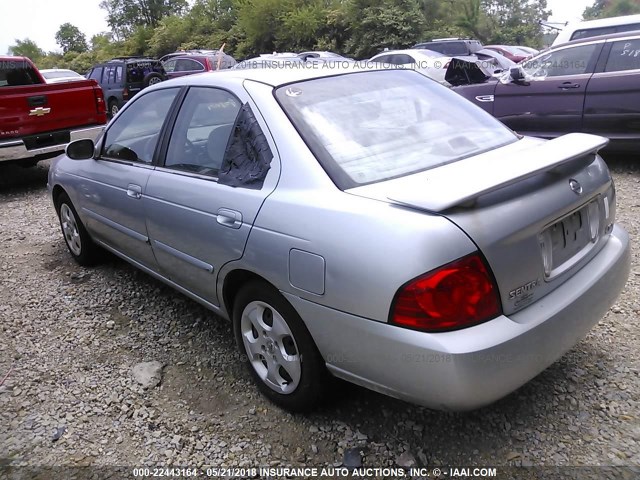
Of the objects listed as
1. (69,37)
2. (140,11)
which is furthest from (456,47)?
(69,37)

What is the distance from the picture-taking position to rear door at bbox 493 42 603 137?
620cm

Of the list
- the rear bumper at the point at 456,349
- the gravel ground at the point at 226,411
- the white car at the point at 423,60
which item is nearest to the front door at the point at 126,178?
the gravel ground at the point at 226,411

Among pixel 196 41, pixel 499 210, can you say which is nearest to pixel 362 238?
pixel 499 210

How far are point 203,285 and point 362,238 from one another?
4.03 ft

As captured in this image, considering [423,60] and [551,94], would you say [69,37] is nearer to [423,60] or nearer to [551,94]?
[423,60]

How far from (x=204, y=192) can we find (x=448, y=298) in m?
1.41

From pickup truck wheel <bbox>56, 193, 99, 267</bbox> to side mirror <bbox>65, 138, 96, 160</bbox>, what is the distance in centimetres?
63

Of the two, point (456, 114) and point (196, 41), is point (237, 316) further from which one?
point (196, 41)

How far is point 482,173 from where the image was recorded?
6.87ft

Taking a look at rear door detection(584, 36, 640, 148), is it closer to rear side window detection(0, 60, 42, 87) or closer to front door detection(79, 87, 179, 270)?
front door detection(79, 87, 179, 270)

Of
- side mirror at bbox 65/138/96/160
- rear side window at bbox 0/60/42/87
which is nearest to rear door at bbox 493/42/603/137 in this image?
side mirror at bbox 65/138/96/160

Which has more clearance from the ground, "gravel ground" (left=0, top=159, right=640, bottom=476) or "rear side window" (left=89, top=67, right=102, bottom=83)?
"rear side window" (left=89, top=67, right=102, bottom=83)

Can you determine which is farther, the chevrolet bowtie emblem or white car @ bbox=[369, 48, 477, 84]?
white car @ bbox=[369, 48, 477, 84]

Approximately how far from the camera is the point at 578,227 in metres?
2.28
